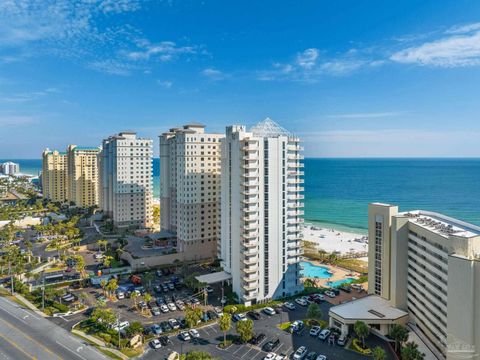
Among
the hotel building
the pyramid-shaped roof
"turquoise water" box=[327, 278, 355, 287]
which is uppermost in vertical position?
the pyramid-shaped roof

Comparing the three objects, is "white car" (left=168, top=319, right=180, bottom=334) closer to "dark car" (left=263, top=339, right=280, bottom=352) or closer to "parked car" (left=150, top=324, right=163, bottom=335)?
"parked car" (left=150, top=324, right=163, bottom=335)

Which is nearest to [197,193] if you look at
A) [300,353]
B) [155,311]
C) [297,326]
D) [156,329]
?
[155,311]

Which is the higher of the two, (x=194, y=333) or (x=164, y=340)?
(x=194, y=333)

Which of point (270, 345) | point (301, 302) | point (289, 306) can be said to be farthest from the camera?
point (301, 302)

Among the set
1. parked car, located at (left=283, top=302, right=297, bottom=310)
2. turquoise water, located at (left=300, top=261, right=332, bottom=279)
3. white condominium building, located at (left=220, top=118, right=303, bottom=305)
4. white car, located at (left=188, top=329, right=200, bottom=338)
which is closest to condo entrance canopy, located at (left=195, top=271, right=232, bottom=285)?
white condominium building, located at (left=220, top=118, right=303, bottom=305)

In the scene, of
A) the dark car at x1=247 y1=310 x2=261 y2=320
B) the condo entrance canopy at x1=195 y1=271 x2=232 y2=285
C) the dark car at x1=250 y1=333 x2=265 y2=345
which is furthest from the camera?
the condo entrance canopy at x1=195 y1=271 x2=232 y2=285

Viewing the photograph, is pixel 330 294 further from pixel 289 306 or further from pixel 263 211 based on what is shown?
pixel 263 211

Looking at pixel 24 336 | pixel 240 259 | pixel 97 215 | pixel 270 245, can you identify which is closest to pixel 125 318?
pixel 24 336
